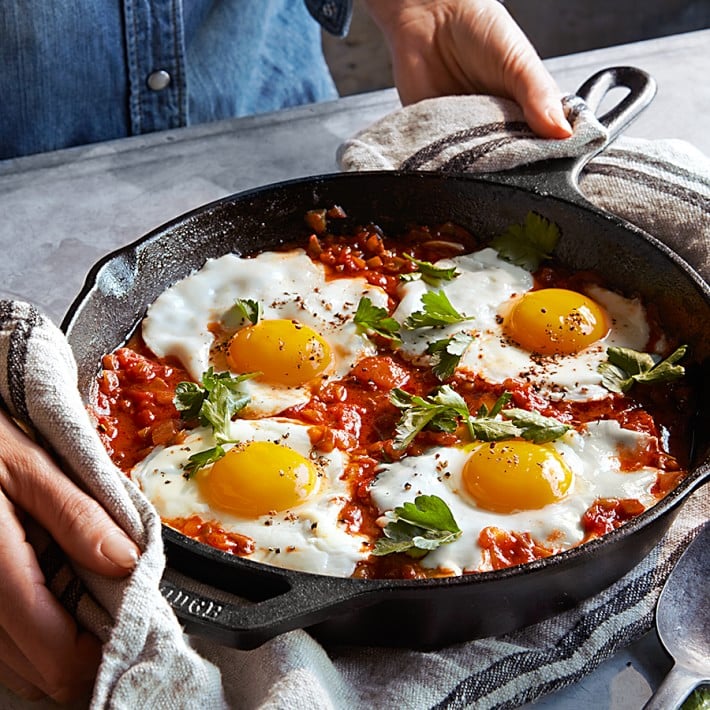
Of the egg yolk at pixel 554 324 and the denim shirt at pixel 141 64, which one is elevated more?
the denim shirt at pixel 141 64

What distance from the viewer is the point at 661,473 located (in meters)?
2.39

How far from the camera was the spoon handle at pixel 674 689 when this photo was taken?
1938 mm

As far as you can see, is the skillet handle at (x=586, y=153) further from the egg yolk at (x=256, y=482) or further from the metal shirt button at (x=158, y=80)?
the metal shirt button at (x=158, y=80)

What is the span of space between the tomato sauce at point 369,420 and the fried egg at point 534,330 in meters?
0.06

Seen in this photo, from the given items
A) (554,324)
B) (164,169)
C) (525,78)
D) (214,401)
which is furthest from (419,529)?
(164,169)

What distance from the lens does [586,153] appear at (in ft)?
10.5

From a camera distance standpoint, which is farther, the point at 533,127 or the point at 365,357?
the point at 533,127

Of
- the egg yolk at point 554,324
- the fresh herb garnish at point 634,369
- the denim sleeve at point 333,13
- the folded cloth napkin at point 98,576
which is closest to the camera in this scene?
A: the folded cloth napkin at point 98,576

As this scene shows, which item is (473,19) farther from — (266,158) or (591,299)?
(591,299)

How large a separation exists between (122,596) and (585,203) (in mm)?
1816

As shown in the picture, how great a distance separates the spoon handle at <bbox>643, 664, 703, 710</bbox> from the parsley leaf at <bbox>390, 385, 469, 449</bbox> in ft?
2.52

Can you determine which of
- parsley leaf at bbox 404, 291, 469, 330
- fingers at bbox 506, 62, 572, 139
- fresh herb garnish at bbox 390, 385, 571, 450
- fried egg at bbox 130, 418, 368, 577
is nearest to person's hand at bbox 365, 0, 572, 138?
fingers at bbox 506, 62, 572, 139

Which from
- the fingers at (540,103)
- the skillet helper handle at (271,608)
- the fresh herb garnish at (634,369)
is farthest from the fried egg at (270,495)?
the fingers at (540,103)

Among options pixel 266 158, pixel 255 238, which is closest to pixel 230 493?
pixel 255 238
